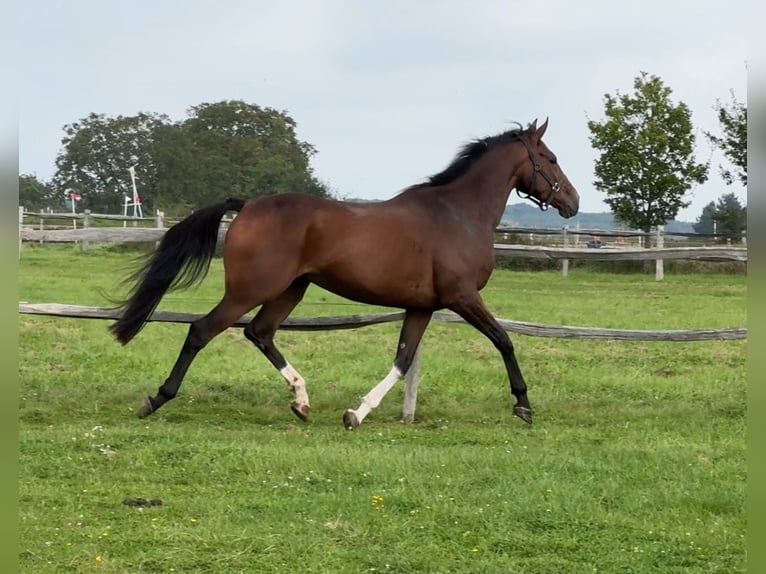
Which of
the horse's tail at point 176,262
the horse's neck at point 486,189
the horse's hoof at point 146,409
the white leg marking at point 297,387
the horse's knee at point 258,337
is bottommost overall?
the horse's hoof at point 146,409

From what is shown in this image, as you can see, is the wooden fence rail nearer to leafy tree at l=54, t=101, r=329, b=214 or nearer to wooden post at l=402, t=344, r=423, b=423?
wooden post at l=402, t=344, r=423, b=423

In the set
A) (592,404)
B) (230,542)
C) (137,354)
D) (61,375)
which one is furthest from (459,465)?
(137,354)

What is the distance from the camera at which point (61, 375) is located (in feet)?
26.9

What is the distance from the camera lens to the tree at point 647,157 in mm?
27266

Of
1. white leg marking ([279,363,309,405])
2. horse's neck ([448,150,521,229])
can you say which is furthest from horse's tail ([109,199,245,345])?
horse's neck ([448,150,521,229])

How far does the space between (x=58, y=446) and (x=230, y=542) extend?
213 cm

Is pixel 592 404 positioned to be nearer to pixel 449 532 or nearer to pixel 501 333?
pixel 501 333

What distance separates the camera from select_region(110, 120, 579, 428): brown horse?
6.47 metres

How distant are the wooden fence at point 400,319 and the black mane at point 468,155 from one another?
4.02 ft

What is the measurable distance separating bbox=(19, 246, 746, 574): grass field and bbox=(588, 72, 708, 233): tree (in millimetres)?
17549

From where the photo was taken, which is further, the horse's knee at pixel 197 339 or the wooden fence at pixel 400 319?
the wooden fence at pixel 400 319

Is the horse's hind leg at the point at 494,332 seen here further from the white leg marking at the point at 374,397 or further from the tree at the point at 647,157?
the tree at the point at 647,157

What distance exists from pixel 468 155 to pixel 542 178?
2.18 ft

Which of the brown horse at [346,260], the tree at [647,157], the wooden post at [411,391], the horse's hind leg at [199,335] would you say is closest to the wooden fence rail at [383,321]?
the brown horse at [346,260]
